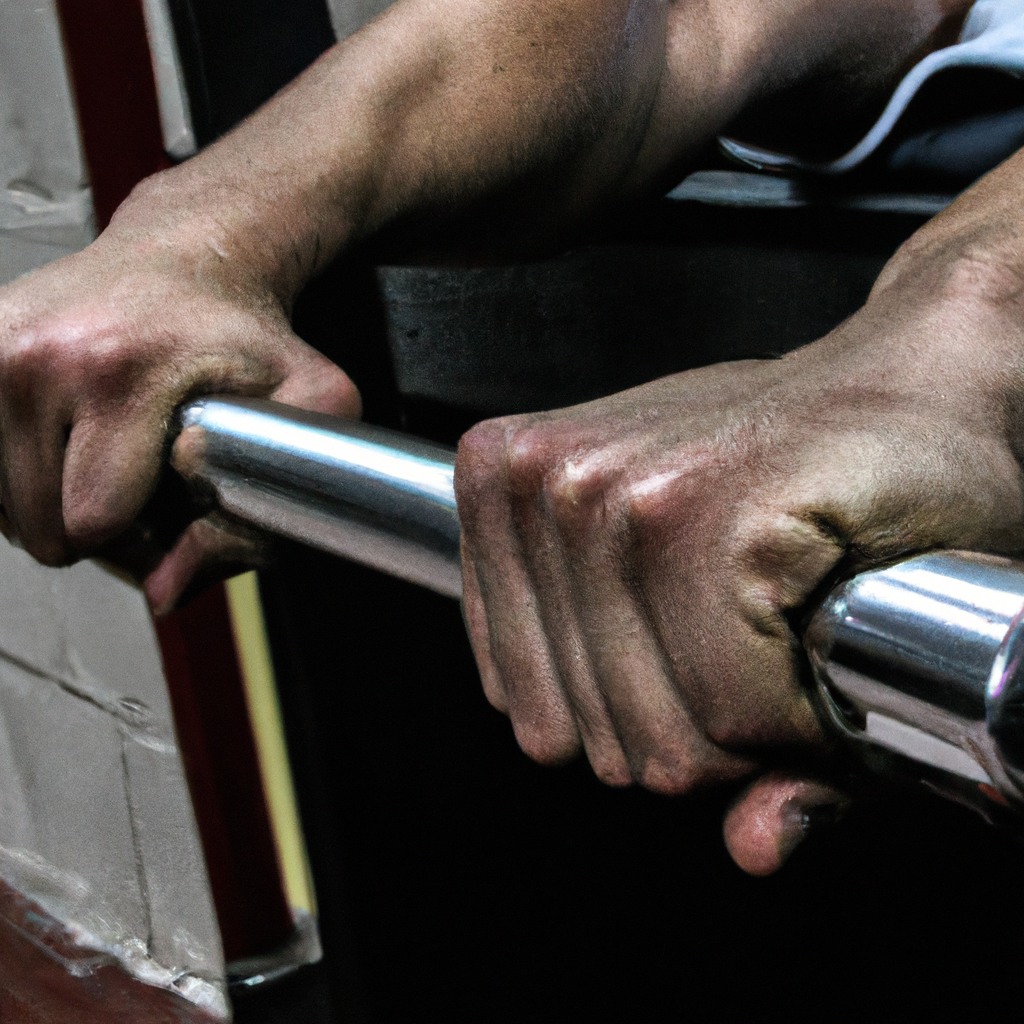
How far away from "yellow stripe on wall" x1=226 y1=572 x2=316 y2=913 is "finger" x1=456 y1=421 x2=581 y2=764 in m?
0.45

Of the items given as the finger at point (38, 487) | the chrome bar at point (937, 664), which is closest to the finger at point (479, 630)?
the chrome bar at point (937, 664)

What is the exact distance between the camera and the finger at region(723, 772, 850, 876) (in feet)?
0.83

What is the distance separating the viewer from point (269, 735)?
0.75m

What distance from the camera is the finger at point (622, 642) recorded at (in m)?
0.25

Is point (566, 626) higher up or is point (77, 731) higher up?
point (566, 626)

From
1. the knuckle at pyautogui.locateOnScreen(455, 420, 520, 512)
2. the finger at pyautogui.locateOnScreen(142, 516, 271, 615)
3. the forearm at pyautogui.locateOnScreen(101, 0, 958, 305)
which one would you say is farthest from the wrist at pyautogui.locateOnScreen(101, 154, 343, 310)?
the knuckle at pyautogui.locateOnScreen(455, 420, 520, 512)

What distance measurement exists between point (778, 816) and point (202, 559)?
304 millimetres

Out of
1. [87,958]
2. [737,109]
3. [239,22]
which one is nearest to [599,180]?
[737,109]

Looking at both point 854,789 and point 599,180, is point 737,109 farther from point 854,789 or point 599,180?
point 854,789

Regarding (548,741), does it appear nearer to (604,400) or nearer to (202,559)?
(604,400)

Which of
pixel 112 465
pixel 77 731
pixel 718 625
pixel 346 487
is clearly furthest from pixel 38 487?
pixel 77 731

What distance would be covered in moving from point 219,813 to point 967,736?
680 millimetres

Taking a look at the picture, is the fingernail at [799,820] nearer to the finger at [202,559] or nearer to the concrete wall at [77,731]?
the finger at [202,559]

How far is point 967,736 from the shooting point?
0.57 feet
